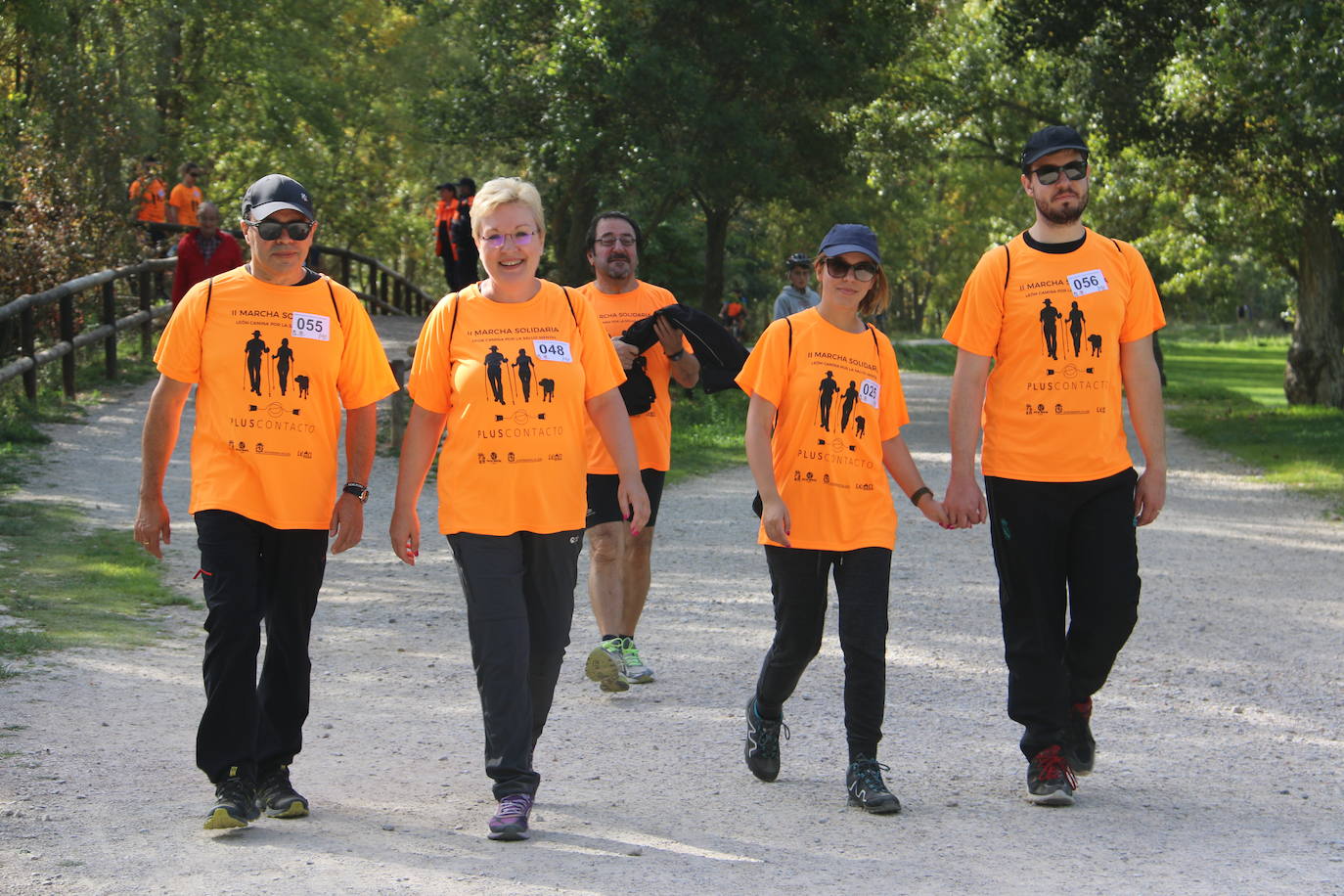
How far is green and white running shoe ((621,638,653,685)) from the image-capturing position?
22.3 feet

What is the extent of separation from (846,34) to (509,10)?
4.53 metres

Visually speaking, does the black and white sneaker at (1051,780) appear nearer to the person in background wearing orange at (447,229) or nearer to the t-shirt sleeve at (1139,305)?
the t-shirt sleeve at (1139,305)

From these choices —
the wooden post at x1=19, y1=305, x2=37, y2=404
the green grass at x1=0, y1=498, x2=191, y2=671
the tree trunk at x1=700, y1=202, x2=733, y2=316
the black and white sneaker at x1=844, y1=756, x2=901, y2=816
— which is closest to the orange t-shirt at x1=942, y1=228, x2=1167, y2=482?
the black and white sneaker at x1=844, y1=756, x2=901, y2=816

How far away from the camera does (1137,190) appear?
24062 mm

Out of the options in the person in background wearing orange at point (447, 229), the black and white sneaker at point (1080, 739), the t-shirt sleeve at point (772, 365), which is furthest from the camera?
the person in background wearing orange at point (447, 229)

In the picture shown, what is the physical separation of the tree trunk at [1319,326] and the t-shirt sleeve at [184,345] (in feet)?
69.9

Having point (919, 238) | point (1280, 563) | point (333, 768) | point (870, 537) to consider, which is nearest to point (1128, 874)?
point (870, 537)

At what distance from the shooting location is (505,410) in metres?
4.69

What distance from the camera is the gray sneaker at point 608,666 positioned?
6652 mm

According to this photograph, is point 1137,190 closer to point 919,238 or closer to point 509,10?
point 509,10

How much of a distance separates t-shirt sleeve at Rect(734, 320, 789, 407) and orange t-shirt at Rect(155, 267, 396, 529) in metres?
1.31

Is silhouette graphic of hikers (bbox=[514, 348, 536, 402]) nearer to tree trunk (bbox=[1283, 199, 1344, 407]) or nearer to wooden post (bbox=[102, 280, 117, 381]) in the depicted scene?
wooden post (bbox=[102, 280, 117, 381])

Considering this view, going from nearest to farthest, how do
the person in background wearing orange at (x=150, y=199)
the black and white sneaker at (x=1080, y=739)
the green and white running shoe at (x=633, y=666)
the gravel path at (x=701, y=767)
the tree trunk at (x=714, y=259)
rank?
the gravel path at (x=701, y=767), the black and white sneaker at (x=1080, y=739), the green and white running shoe at (x=633, y=666), the person in background wearing orange at (x=150, y=199), the tree trunk at (x=714, y=259)

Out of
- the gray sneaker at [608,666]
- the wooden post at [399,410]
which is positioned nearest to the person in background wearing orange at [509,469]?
the gray sneaker at [608,666]
